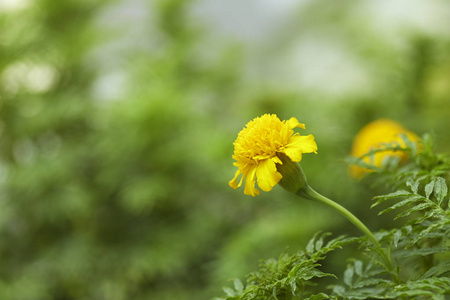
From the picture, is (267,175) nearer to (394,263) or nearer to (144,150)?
(394,263)

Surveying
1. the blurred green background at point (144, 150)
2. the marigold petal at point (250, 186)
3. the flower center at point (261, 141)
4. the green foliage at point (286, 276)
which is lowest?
the green foliage at point (286, 276)

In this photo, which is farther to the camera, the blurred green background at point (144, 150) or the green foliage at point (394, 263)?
the blurred green background at point (144, 150)

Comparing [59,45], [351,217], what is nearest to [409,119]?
[351,217]

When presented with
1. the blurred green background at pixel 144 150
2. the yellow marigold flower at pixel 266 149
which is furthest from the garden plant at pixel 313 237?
the blurred green background at pixel 144 150

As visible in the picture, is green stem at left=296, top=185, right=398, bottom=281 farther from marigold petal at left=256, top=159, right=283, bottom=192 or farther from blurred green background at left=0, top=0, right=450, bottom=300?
blurred green background at left=0, top=0, right=450, bottom=300

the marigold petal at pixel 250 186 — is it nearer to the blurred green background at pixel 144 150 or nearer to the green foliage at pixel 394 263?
the green foliage at pixel 394 263

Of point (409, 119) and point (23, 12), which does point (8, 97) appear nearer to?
point (23, 12)

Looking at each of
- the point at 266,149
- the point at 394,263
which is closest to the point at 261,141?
the point at 266,149
